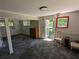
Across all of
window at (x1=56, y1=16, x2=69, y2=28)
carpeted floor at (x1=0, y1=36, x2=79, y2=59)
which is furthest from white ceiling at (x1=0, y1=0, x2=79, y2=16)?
carpeted floor at (x1=0, y1=36, x2=79, y2=59)

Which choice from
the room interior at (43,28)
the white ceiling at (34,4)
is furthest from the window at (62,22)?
the white ceiling at (34,4)

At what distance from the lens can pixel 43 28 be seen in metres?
6.09

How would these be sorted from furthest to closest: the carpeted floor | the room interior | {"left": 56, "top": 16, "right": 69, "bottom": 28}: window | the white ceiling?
1. {"left": 56, "top": 16, "right": 69, "bottom": 28}: window
2. the carpeted floor
3. the room interior
4. the white ceiling

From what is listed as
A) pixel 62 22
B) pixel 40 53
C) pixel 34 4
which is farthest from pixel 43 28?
pixel 34 4

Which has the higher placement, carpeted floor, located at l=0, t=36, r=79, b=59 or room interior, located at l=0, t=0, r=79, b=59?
room interior, located at l=0, t=0, r=79, b=59

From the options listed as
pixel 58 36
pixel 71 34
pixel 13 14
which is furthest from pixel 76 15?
pixel 13 14

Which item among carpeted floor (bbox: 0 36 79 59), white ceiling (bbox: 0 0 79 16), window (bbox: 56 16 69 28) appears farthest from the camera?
window (bbox: 56 16 69 28)

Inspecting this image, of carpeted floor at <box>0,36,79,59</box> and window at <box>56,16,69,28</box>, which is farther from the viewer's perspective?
window at <box>56,16,69,28</box>

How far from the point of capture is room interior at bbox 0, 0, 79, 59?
2584 mm

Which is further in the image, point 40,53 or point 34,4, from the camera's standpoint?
point 40,53

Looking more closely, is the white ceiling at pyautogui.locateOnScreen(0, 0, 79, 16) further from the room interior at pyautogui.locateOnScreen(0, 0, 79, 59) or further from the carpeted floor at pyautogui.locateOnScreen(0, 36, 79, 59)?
the carpeted floor at pyautogui.locateOnScreen(0, 36, 79, 59)

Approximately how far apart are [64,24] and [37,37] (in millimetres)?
2928

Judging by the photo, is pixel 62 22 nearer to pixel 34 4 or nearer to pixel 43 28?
pixel 43 28

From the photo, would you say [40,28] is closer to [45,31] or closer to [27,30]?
[45,31]
